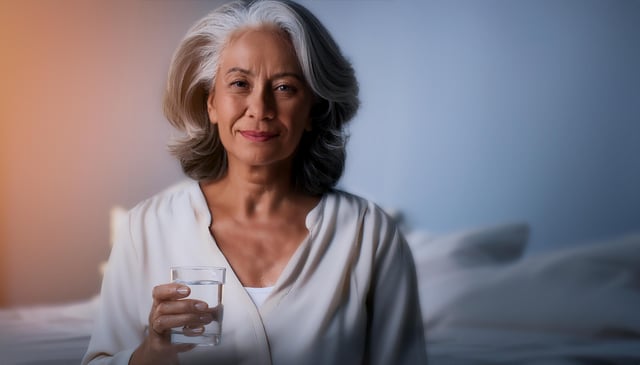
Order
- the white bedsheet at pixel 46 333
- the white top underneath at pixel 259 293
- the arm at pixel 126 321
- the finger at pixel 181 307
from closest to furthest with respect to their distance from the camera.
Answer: the finger at pixel 181 307 → the arm at pixel 126 321 → the white top underneath at pixel 259 293 → the white bedsheet at pixel 46 333

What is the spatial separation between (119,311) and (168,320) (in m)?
0.19

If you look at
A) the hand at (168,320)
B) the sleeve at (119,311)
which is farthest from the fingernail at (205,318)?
the sleeve at (119,311)

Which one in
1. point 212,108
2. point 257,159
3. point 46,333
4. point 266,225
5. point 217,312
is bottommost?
point 46,333

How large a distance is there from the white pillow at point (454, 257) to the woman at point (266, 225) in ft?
1.24

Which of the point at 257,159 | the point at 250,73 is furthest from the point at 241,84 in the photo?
the point at 257,159

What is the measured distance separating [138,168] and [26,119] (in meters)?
0.27

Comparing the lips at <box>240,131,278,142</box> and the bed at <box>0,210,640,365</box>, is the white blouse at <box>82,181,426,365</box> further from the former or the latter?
the bed at <box>0,210,640,365</box>

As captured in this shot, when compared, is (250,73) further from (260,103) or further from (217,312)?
(217,312)

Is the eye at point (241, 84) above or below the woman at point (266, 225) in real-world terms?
above

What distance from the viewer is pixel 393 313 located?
68.3 inches

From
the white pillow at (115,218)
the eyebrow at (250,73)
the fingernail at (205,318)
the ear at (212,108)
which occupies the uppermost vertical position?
the eyebrow at (250,73)

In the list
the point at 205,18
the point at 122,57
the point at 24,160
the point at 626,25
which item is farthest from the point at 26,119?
the point at 626,25

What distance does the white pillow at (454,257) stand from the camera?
216 cm

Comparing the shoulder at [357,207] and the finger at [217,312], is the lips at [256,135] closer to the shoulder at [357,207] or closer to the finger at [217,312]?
the shoulder at [357,207]
